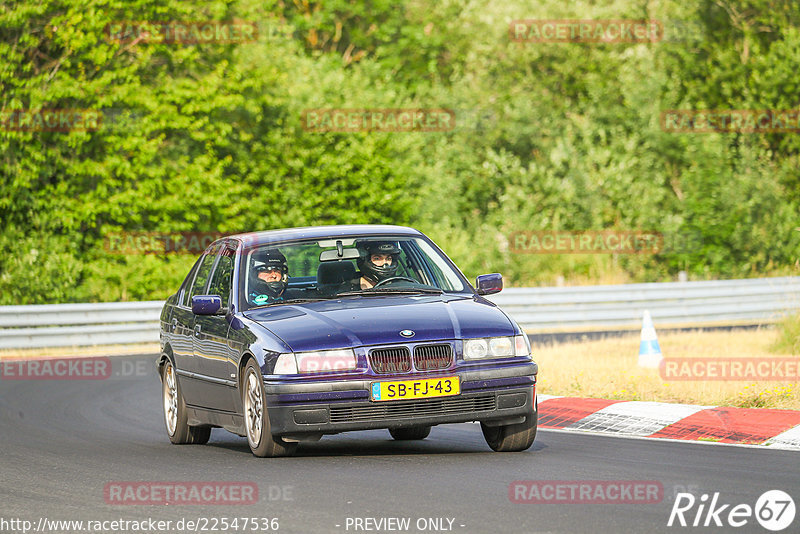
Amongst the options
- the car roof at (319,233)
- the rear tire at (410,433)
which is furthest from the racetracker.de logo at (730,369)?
the car roof at (319,233)

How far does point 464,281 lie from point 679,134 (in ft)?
102

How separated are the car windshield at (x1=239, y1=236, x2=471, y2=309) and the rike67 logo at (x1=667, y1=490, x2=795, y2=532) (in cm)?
355

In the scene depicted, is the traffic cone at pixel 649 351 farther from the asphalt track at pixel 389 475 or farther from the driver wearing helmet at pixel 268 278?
the driver wearing helmet at pixel 268 278

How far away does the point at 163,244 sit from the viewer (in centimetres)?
3344

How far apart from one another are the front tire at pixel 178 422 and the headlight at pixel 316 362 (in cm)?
252

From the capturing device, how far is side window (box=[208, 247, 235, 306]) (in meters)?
10.5

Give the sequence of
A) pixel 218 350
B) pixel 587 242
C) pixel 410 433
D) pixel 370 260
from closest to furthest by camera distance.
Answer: pixel 218 350 < pixel 370 260 < pixel 410 433 < pixel 587 242

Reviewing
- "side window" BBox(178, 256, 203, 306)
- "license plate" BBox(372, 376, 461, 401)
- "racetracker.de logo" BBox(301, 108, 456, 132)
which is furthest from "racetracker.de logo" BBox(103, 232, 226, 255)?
"license plate" BBox(372, 376, 461, 401)

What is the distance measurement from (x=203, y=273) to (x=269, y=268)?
136cm

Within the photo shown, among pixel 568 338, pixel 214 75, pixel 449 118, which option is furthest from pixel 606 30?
pixel 568 338

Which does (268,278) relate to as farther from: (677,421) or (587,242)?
(587,242)

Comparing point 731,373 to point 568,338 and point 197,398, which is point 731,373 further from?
point 568,338

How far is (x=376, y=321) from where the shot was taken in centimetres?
920

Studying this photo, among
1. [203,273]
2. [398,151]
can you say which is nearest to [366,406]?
[203,273]
